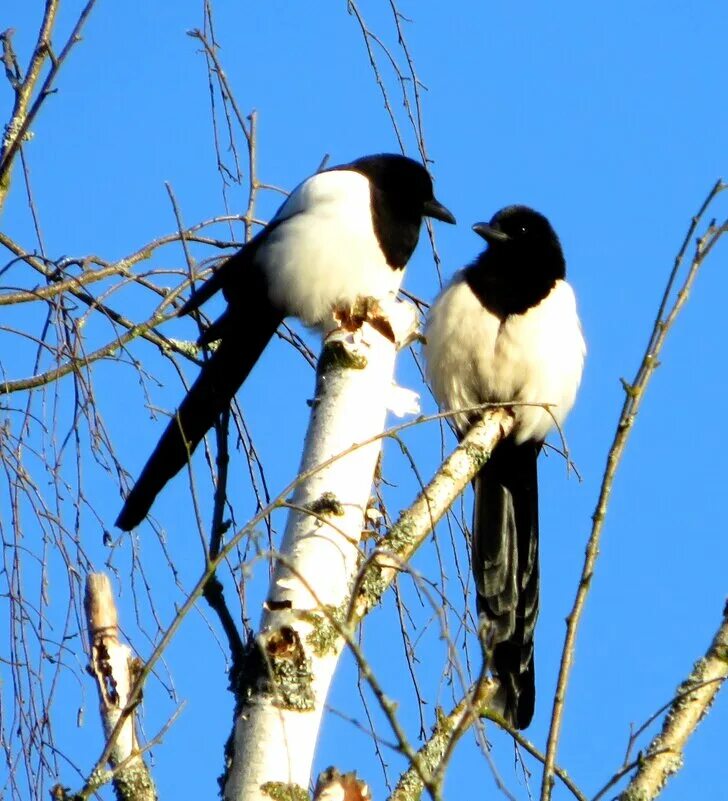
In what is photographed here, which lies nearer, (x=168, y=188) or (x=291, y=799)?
(x=291, y=799)

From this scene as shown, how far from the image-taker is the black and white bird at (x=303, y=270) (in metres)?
3.29

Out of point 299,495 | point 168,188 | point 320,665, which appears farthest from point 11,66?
point 320,665

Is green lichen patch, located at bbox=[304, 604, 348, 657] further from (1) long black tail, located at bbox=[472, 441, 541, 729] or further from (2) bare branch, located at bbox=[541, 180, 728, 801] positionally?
(1) long black tail, located at bbox=[472, 441, 541, 729]

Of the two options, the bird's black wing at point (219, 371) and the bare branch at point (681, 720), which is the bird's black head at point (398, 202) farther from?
the bare branch at point (681, 720)

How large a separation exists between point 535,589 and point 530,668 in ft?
0.87

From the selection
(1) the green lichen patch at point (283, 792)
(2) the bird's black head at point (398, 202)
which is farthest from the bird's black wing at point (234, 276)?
(1) the green lichen patch at point (283, 792)

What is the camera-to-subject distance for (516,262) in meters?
4.20

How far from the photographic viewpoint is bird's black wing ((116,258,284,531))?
296 cm

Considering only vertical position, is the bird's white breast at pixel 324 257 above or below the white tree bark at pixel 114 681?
above

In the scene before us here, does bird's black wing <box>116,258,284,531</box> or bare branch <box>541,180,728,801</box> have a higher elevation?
A: bird's black wing <box>116,258,284,531</box>

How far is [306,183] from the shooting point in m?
3.70

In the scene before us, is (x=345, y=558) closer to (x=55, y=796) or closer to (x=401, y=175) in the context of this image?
(x=55, y=796)

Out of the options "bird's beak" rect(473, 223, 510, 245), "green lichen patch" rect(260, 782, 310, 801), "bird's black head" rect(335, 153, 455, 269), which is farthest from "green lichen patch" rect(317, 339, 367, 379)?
"bird's beak" rect(473, 223, 510, 245)

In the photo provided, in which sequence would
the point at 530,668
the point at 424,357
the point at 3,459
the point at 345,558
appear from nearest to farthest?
the point at 345,558 → the point at 3,459 → the point at 530,668 → the point at 424,357
